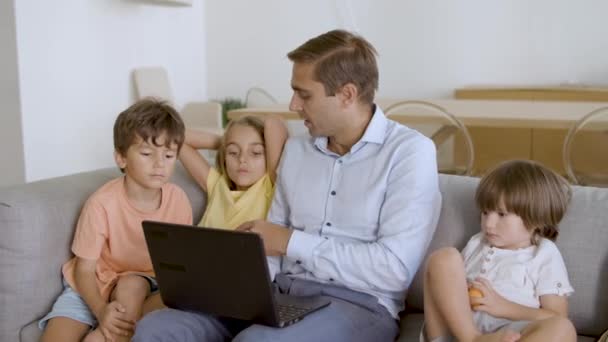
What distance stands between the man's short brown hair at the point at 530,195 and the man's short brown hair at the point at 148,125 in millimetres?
785

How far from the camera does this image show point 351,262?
1859 millimetres

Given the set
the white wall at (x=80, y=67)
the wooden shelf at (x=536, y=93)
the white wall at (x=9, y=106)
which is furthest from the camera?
the wooden shelf at (x=536, y=93)

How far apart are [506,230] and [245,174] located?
73 cm

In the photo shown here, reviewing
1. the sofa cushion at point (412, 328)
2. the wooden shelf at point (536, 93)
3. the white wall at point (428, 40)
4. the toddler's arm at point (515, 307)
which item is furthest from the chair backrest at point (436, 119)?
the toddler's arm at point (515, 307)

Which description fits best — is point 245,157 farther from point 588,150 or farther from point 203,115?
point 203,115

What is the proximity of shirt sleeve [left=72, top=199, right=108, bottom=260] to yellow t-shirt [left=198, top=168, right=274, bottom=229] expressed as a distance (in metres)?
0.28

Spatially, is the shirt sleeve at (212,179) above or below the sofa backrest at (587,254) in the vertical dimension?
above

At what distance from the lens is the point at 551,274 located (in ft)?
5.69

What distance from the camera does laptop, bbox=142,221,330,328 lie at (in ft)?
5.33

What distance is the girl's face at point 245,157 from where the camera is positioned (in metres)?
2.19

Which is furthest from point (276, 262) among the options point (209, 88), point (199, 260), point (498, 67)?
point (209, 88)

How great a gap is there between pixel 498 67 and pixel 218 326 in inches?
148

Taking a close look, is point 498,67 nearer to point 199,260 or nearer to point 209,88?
point 209,88

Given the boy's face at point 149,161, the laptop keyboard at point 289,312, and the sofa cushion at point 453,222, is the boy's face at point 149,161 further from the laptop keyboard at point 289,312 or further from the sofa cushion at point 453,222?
the sofa cushion at point 453,222
